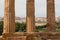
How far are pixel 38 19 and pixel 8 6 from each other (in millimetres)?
110472


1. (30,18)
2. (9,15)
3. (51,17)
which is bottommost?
(30,18)

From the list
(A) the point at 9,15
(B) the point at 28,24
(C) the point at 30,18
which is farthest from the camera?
→ (B) the point at 28,24

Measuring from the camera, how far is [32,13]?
75500mm

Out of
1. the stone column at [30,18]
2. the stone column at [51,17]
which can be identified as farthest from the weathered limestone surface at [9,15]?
the stone column at [51,17]

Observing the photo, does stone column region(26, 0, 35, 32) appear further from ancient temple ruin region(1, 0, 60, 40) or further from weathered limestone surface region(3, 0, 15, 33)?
weathered limestone surface region(3, 0, 15, 33)

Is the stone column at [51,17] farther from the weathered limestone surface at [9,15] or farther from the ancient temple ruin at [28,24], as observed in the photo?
the weathered limestone surface at [9,15]

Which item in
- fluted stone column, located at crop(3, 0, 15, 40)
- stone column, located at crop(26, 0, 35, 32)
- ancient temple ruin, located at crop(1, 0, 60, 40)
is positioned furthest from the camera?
stone column, located at crop(26, 0, 35, 32)

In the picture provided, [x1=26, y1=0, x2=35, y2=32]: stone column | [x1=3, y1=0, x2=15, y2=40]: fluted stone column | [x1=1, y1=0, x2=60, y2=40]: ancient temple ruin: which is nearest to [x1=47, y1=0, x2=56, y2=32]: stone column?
[x1=1, y1=0, x2=60, y2=40]: ancient temple ruin

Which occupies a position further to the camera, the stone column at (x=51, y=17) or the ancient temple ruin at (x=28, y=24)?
the stone column at (x=51, y=17)

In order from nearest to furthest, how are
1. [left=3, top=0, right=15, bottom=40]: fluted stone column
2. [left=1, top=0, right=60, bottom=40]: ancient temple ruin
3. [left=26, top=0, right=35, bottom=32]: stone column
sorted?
[left=1, top=0, right=60, bottom=40]: ancient temple ruin
[left=3, top=0, right=15, bottom=40]: fluted stone column
[left=26, top=0, right=35, bottom=32]: stone column

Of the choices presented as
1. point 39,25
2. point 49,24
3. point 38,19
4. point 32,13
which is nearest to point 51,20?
point 49,24

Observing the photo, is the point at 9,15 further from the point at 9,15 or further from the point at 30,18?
the point at 30,18

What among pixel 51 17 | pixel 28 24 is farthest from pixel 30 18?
pixel 51 17

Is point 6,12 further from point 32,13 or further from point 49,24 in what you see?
point 49,24
